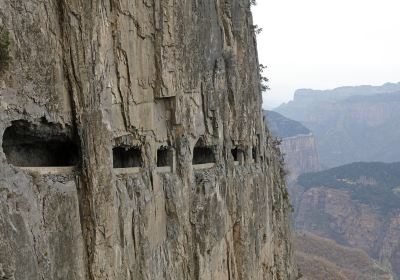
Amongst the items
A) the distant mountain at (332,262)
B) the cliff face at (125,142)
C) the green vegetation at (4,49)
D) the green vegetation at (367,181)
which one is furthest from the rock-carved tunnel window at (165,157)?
the green vegetation at (367,181)

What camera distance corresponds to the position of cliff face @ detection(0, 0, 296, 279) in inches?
485

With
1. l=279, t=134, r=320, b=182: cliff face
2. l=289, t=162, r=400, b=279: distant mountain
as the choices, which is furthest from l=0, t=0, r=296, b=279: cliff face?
l=279, t=134, r=320, b=182: cliff face

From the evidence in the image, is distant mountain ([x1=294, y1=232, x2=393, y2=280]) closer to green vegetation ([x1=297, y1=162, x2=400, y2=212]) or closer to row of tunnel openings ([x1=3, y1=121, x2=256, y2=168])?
green vegetation ([x1=297, y1=162, x2=400, y2=212])

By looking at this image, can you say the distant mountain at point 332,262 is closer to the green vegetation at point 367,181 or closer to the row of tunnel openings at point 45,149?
the green vegetation at point 367,181

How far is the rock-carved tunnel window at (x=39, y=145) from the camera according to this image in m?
13.4

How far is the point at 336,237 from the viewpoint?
127 meters

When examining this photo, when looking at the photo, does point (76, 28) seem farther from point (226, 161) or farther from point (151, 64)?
point (226, 161)

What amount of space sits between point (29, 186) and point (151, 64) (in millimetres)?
7687

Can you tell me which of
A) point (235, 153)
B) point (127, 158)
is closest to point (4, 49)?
point (127, 158)

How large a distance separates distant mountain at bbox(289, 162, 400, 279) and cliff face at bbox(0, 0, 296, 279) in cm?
9731

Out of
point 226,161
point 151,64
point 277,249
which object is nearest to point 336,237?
point 277,249

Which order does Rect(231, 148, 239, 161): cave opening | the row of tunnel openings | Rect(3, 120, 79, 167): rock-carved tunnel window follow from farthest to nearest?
Rect(231, 148, 239, 161): cave opening < the row of tunnel openings < Rect(3, 120, 79, 167): rock-carved tunnel window

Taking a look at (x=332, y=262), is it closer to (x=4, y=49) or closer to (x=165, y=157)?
(x=165, y=157)

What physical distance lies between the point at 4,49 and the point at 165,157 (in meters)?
9.55
